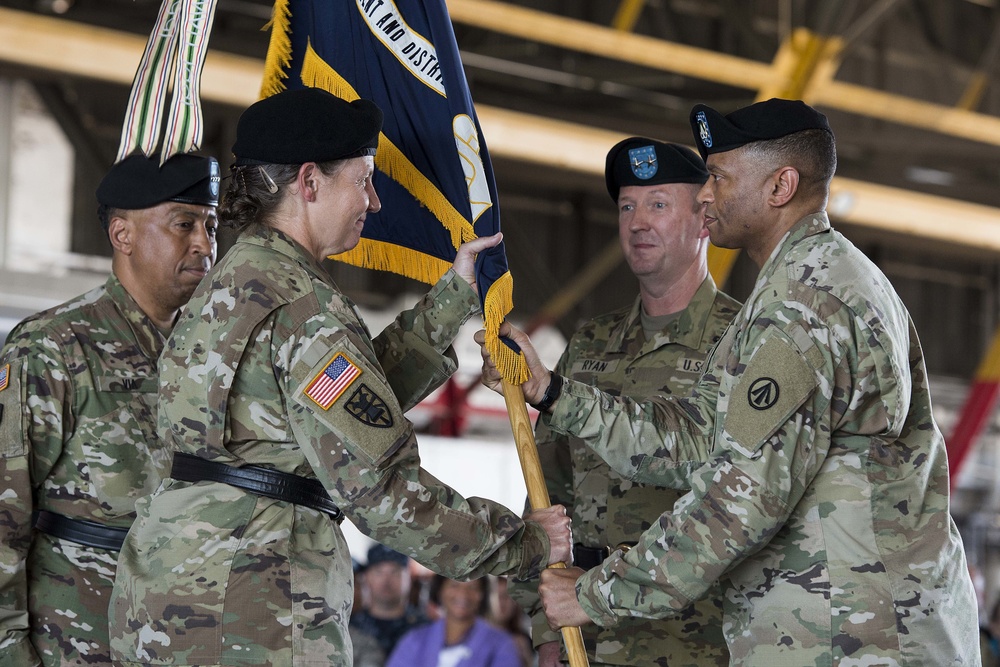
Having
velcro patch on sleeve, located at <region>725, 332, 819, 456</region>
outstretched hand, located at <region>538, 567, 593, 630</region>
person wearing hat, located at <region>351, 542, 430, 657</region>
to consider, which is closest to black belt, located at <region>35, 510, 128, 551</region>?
outstretched hand, located at <region>538, 567, 593, 630</region>

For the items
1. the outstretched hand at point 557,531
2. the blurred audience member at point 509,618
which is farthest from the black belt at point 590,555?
the blurred audience member at point 509,618

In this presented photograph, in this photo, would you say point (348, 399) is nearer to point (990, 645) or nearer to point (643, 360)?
point (643, 360)

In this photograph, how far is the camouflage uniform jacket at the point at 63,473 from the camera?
109 inches

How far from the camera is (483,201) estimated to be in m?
3.00

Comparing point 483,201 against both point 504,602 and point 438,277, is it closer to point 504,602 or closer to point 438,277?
point 438,277

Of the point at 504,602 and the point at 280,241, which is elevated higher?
the point at 280,241

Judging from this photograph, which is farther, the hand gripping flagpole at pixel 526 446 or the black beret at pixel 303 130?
the hand gripping flagpole at pixel 526 446

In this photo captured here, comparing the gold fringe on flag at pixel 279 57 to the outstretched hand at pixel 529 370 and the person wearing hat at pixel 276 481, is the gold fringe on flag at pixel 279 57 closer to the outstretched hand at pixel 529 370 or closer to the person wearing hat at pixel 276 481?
the person wearing hat at pixel 276 481

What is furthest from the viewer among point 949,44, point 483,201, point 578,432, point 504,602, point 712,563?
point 949,44

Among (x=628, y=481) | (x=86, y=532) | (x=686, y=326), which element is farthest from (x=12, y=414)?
(x=686, y=326)

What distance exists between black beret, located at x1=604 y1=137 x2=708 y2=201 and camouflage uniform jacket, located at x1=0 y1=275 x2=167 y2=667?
4.75 ft

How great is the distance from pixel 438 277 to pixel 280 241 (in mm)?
800

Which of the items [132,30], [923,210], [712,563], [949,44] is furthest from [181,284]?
[949,44]

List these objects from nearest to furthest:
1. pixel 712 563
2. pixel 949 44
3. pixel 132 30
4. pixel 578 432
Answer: pixel 712 563 < pixel 578 432 < pixel 132 30 < pixel 949 44
